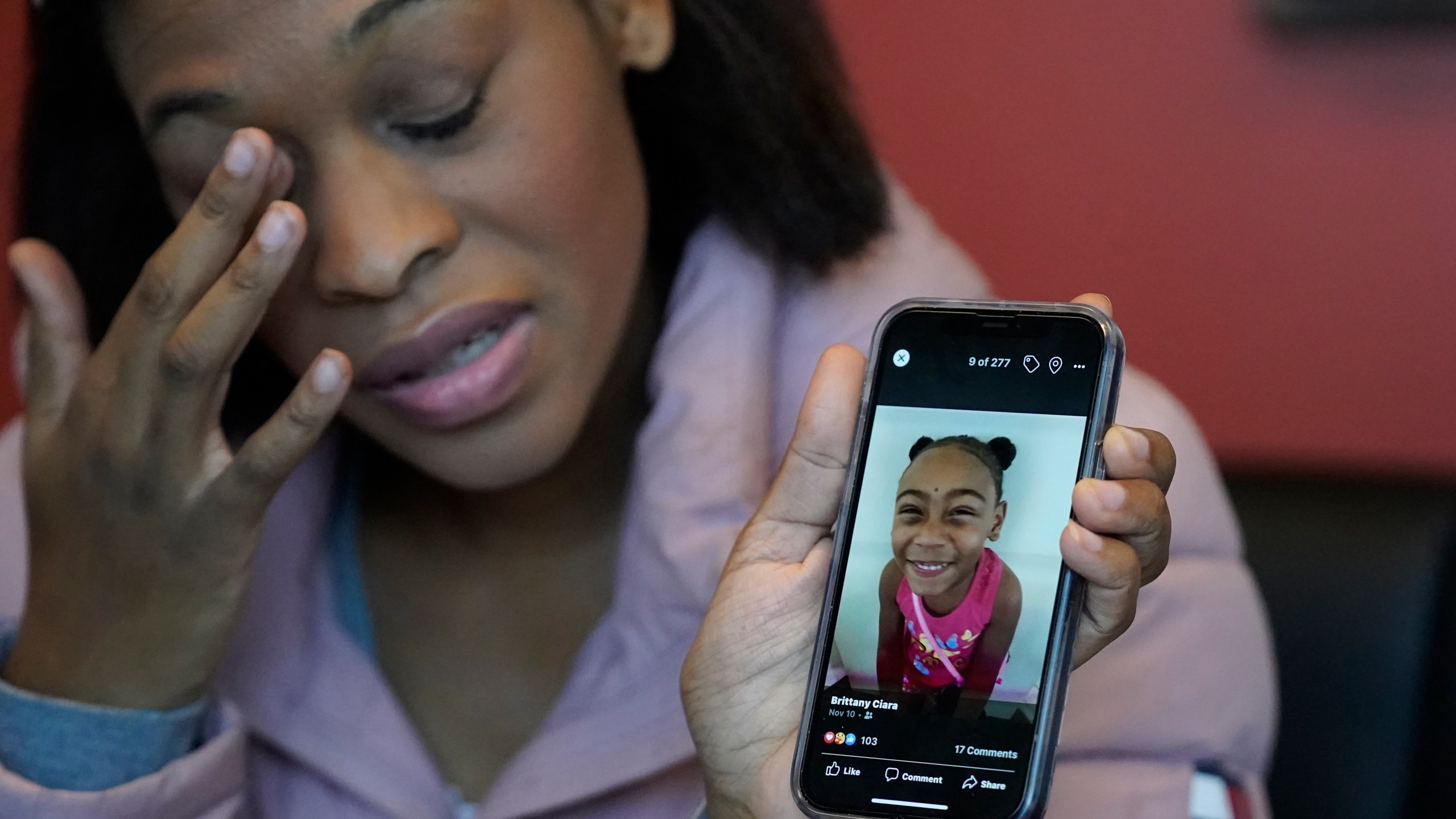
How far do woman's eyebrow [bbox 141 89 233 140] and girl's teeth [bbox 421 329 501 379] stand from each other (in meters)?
0.17

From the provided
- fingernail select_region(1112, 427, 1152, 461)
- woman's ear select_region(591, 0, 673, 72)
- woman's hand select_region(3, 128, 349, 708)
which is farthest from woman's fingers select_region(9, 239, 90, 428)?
fingernail select_region(1112, 427, 1152, 461)

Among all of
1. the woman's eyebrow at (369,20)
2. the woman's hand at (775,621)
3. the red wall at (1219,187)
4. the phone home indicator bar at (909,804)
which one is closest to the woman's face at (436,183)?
the woman's eyebrow at (369,20)

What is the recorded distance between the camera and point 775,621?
60 cm

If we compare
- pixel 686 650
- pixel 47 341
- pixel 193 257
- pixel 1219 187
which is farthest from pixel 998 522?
pixel 1219 187

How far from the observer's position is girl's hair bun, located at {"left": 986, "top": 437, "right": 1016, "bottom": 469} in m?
0.56

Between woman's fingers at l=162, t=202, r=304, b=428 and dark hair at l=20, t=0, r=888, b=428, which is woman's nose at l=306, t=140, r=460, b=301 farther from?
dark hair at l=20, t=0, r=888, b=428

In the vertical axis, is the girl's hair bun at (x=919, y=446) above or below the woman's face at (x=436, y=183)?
above

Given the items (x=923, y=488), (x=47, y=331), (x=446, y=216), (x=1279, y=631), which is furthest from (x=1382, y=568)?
(x=47, y=331)

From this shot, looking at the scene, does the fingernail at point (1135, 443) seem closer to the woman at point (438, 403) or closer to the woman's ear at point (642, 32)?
the woman at point (438, 403)

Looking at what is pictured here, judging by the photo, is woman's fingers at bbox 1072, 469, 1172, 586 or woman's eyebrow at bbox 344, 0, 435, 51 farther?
woman's eyebrow at bbox 344, 0, 435, 51

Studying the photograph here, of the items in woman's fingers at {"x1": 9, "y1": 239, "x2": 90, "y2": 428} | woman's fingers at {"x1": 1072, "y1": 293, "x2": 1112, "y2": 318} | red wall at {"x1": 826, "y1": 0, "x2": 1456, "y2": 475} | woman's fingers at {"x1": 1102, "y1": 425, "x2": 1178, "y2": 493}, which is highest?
red wall at {"x1": 826, "y1": 0, "x2": 1456, "y2": 475}

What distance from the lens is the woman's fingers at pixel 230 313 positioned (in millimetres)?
699

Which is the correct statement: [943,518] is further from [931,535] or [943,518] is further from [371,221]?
[371,221]

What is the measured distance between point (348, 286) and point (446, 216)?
62 mm
